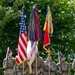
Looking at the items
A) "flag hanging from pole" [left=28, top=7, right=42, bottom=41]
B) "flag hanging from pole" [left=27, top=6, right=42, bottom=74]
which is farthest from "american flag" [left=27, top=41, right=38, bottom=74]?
"flag hanging from pole" [left=28, top=7, right=42, bottom=41]

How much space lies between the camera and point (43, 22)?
33469 millimetres

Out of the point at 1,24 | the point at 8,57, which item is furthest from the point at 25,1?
the point at 8,57

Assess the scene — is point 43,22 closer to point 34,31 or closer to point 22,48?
point 22,48

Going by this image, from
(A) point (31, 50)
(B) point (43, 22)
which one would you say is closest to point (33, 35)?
(A) point (31, 50)

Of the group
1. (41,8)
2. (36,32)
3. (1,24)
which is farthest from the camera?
(41,8)

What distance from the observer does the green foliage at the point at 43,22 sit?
1280 inches

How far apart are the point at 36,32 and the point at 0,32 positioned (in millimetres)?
8740

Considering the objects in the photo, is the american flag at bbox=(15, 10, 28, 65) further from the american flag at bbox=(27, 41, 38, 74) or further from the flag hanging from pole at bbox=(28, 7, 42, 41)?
the flag hanging from pole at bbox=(28, 7, 42, 41)

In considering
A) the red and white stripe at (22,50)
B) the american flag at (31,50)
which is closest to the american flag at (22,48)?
the red and white stripe at (22,50)

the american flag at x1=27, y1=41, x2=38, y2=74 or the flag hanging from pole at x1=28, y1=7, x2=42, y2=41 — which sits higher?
the flag hanging from pole at x1=28, y1=7, x2=42, y2=41

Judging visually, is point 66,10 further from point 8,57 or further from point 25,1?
point 8,57

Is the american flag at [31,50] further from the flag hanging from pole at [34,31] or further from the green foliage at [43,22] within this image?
the green foliage at [43,22]

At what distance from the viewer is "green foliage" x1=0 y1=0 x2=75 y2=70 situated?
107 ft

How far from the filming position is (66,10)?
35000 millimetres
